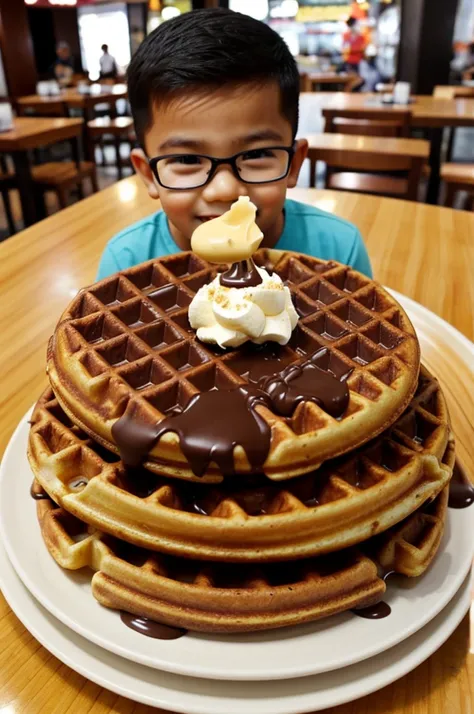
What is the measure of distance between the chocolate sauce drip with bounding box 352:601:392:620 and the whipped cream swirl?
0.50 m

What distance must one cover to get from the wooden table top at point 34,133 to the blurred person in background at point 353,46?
412 inches

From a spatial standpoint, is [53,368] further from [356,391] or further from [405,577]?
[405,577]

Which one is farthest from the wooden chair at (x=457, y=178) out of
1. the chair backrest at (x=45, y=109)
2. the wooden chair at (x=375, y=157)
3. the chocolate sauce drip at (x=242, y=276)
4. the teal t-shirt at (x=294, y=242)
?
the chair backrest at (x=45, y=109)

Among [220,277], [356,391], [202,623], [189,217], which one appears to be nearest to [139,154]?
[189,217]

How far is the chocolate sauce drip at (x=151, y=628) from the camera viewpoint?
0.86m

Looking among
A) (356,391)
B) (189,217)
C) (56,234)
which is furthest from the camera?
(56,234)

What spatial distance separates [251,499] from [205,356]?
328mm

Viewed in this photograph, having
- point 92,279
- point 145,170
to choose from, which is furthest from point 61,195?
point 145,170

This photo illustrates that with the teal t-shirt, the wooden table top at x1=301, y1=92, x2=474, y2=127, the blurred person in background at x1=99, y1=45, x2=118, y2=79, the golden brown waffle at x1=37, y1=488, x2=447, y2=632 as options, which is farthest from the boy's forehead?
the blurred person in background at x1=99, y1=45, x2=118, y2=79

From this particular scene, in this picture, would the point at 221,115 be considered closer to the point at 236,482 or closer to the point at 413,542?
the point at 236,482

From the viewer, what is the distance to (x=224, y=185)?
5.05ft

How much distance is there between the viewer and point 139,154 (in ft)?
6.20

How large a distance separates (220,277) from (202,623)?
64 cm

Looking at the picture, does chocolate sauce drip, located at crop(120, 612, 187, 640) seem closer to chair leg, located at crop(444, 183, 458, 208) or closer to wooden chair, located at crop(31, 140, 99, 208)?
chair leg, located at crop(444, 183, 458, 208)
